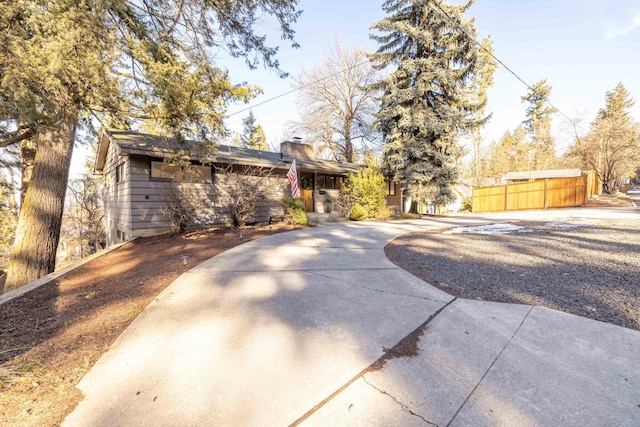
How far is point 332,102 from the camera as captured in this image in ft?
69.8

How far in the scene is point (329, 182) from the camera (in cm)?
1478

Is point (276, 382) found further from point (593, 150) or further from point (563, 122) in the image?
point (563, 122)

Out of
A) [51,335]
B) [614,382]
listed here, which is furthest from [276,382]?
[51,335]

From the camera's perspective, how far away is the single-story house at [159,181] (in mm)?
8406

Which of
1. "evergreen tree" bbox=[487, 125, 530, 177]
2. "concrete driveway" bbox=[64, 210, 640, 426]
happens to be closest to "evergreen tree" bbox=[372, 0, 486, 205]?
"concrete driveway" bbox=[64, 210, 640, 426]

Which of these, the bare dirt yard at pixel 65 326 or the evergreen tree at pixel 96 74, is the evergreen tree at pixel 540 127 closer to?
the evergreen tree at pixel 96 74

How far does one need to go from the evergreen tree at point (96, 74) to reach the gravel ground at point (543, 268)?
522cm

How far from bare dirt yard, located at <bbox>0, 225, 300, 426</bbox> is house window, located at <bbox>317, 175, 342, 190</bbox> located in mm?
9424

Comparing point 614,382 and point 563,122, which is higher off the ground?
point 563,122

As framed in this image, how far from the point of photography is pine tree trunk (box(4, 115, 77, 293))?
5844 mm

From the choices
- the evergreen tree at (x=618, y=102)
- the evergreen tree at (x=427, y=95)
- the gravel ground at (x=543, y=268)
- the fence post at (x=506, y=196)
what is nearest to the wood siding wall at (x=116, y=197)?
the gravel ground at (x=543, y=268)

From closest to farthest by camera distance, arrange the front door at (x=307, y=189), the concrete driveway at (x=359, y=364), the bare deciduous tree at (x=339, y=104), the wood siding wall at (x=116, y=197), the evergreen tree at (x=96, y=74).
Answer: the concrete driveway at (x=359, y=364), the evergreen tree at (x=96, y=74), the wood siding wall at (x=116, y=197), the front door at (x=307, y=189), the bare deciduous tree at (x=339, y=104)

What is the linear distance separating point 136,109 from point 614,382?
8.13 metres

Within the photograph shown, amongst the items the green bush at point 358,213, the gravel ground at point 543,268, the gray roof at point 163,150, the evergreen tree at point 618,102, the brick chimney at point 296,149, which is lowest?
the gravel ground at point 543,268
